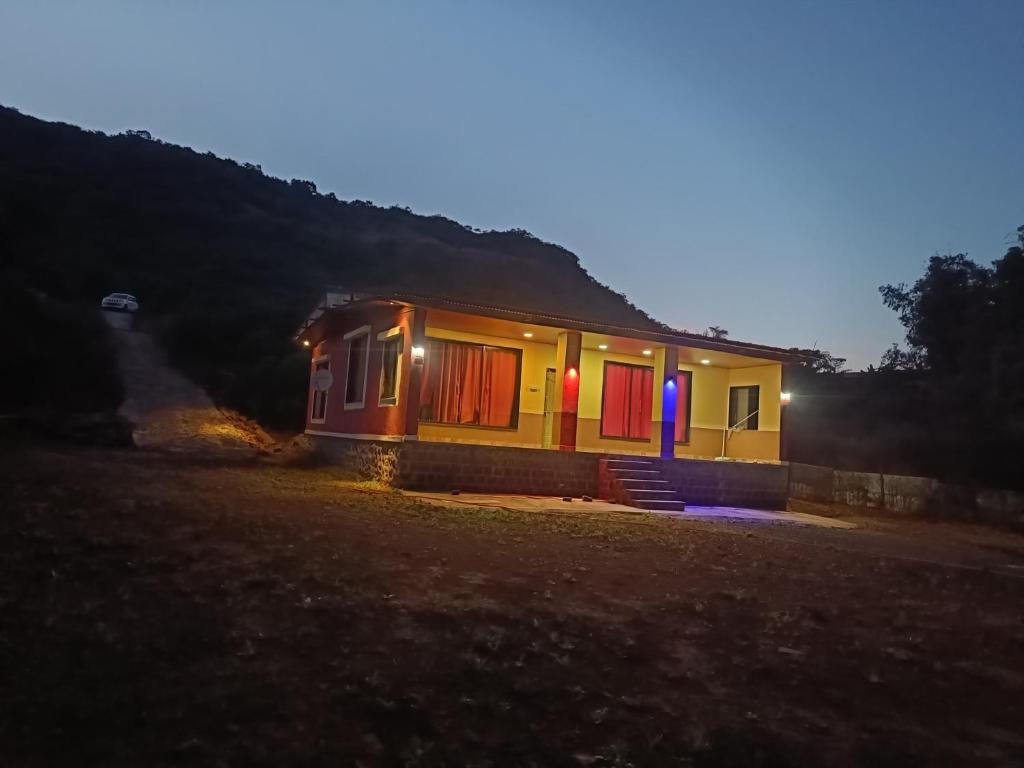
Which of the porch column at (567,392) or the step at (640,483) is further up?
the porch column at (567,392)

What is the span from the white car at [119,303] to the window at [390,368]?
1085 inches

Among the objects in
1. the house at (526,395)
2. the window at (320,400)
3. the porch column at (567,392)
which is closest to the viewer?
the house at (526,395)

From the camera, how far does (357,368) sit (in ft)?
52.9

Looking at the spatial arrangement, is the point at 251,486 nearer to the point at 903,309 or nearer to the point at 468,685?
the point at 468,685

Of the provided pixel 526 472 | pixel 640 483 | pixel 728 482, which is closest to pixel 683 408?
pixel 728 482

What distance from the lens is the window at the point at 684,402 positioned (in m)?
16.7

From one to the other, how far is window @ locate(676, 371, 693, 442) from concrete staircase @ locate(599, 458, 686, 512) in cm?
328

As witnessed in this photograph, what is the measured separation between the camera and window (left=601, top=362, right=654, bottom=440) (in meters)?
16.0

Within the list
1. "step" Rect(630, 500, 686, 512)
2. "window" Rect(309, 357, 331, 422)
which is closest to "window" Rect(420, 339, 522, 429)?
"step" Rect(630, 500, 686, 512)

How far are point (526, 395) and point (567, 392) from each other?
159 cm

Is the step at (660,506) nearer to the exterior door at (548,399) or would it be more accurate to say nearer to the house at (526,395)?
Answer: the house at (526,395)

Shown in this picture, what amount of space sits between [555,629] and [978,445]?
1659 centimetres

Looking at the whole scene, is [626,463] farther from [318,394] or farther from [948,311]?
[948,311]

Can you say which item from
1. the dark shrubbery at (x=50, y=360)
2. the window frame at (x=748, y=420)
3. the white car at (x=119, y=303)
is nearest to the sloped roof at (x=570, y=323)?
the window frame at (x=748, y=420)
